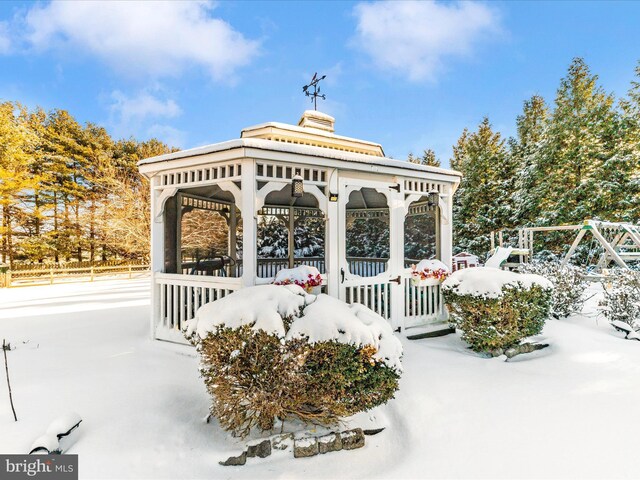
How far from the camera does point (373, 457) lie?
2.82 m

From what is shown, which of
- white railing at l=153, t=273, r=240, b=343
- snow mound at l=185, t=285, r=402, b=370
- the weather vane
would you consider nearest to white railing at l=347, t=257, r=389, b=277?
the weather vane

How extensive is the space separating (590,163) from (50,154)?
33448mm

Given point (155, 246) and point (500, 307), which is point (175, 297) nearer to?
point (155, 246)

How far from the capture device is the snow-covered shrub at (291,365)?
2.75 m

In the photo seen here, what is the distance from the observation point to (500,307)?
467 centimetres


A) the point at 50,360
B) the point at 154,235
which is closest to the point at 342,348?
the point at 154,235

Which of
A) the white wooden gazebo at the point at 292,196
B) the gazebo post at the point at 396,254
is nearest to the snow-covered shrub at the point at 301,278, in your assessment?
the white wooden gazebo at the point at 292,196

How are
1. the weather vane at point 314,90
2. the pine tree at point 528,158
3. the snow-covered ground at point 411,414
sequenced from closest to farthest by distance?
the snow-covered ground at point 411,414, the weather vane at point 314,90, the pine tree at point 528,158

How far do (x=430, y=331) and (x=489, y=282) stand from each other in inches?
62.7

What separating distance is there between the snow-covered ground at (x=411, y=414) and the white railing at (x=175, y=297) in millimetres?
254

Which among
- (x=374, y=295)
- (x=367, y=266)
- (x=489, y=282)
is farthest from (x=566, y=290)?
(x=367, y=266)

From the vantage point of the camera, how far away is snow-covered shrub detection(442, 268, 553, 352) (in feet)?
15.4

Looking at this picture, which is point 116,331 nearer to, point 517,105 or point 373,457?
point 373,457

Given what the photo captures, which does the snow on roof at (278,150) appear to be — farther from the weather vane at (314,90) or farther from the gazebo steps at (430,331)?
the weather vane at (314,90)
